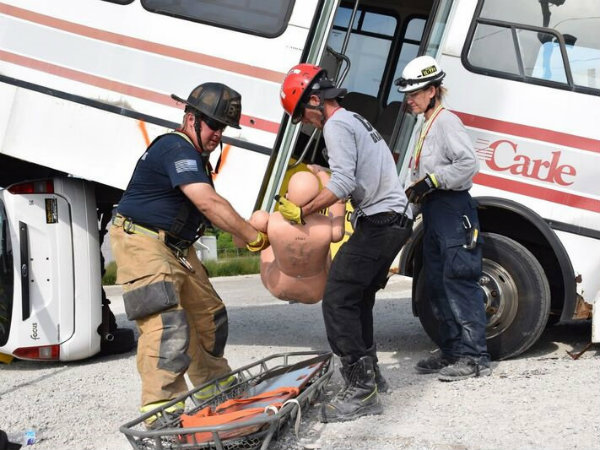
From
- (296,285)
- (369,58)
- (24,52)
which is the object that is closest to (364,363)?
(296,285)

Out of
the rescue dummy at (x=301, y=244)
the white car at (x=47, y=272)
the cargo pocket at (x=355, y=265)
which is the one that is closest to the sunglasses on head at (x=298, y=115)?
the rescue dummy at (x=301, y=244)

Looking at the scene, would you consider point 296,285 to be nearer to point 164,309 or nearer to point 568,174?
point 164,309

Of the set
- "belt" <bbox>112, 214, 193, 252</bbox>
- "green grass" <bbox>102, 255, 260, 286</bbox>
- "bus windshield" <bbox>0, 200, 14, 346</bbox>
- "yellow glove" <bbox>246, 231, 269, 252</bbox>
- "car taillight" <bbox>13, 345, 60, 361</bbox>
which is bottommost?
"green grass" <bbox>102, 255, 260, 286</bbox>

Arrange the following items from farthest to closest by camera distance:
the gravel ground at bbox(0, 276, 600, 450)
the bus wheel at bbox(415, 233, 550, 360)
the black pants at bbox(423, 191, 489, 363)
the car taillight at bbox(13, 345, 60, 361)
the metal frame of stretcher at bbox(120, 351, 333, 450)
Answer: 1. the car taillight at bbox(13, 345, 60, 361)
2. the bus wheel at bbox(415, 233, 550, 360)
3. the black pants at bbox(423, 191, 489, 363)
4. the gravel ground at bbox(0, 276, 600, 450)
5. the metal frame of stretcher at bbox(120, 351, 333, 450)

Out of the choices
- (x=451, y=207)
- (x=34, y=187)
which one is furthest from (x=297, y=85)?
(x=34, y=187)

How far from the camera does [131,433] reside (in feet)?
14.6

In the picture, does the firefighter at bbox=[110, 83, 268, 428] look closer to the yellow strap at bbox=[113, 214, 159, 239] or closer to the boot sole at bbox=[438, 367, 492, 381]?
the yellow strap at bbox=[113, 214, 159, 239]

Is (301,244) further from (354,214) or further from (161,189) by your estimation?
(161,189)

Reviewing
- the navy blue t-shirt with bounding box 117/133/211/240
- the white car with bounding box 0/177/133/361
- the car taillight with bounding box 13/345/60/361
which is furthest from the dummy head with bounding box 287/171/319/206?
the car taillight with bounding box 13/345/60/361

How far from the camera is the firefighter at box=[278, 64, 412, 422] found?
5.25m

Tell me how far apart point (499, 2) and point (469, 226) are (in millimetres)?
1560

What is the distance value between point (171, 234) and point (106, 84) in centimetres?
203

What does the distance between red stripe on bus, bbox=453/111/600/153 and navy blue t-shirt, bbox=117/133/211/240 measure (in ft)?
6.60

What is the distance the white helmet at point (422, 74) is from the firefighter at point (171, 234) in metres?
1.24
